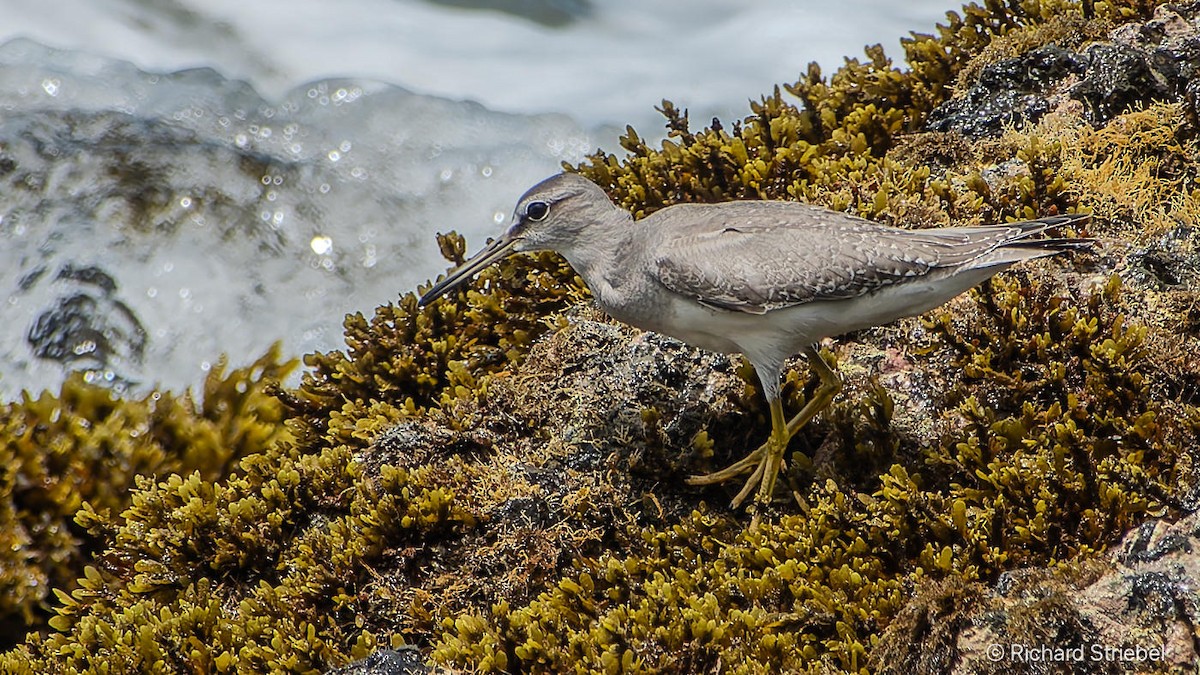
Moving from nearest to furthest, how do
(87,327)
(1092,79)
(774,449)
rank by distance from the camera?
1. (774,449)
2. (1092,79)
3. (87,327)

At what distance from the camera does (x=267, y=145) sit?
9.10 m

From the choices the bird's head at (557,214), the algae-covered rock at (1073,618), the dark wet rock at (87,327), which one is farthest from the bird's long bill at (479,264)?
the dark wet rock at (87,327)

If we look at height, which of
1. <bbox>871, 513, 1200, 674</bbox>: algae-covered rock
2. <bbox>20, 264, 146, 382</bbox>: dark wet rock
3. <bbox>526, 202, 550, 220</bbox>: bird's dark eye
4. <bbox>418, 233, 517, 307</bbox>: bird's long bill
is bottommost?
<bbox>871, 513, 1200, 674</bbox>: algae-covered rock

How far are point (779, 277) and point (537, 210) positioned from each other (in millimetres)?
1250

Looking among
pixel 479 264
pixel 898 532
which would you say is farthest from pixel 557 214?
pixel 898 532

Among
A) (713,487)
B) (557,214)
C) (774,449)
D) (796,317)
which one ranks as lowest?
(713,487)

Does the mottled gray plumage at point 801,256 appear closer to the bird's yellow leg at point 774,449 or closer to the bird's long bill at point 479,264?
the bird's yellow leg at point 774,449

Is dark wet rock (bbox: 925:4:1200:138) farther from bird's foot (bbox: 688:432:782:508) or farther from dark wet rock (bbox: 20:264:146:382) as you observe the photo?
dark wet rock (bbox: 20:264:146:382)

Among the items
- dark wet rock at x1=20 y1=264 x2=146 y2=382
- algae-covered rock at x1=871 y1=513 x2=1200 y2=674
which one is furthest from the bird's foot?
dark wet rock at x1=20 y1=264 x2=146 y2=382

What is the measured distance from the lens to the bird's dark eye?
500 centimetres

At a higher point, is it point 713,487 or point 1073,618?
point 713,487

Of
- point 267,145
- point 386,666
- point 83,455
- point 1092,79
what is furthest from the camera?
point 267,145

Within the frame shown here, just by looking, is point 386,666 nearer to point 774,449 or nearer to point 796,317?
point 774,449

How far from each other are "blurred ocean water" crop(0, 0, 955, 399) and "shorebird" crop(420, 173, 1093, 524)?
12.9ft
